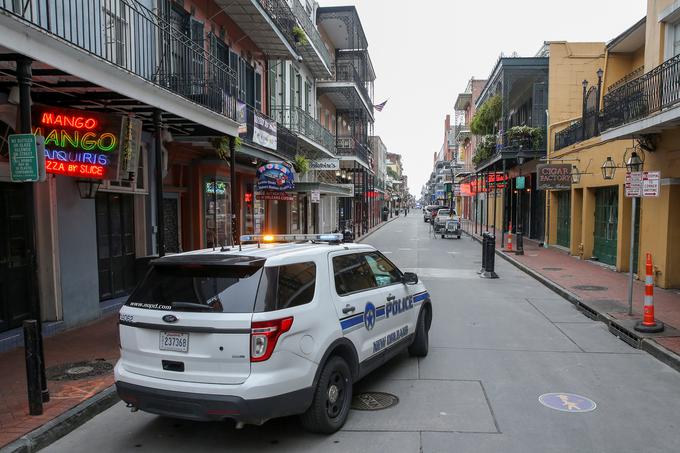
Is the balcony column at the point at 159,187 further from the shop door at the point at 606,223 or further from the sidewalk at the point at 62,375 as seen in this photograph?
the shop door at the point at 606,223

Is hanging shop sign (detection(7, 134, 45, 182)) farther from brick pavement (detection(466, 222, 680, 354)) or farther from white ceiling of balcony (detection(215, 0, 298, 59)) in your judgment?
white ceiling of balcony (detection(215, 0, 298, 59))

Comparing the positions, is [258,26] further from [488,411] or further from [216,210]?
[488,411]

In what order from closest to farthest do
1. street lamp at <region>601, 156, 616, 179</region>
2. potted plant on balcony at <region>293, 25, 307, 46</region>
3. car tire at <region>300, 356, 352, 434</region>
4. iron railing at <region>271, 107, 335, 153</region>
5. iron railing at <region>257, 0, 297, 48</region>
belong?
car tire at <region>300, 356, 352, 434</region> → street lamp at <region>601, 156, 616, 179</region> → iron railing at <region>257, 0, 297, 48</region> → potted plant on balcony at <region>293, 25, 307, 46</region> → iron railing at <region>271, 107, 335, 153</region>

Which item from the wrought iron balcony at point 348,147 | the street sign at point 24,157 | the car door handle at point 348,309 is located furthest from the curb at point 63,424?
the wrought iron balcony at point 348,147

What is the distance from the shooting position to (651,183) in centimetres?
907

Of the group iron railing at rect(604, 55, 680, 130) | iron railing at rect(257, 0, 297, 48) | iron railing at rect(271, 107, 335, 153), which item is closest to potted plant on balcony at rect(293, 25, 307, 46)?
iron railing at rect(257, 0, 297, 48)

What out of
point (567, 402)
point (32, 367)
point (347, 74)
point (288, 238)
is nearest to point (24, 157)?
point (32, 367)

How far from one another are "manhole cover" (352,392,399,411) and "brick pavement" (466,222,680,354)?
14.5 ft

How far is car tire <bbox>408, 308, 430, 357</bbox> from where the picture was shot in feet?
23.8

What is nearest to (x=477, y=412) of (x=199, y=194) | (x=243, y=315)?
(x=243, y=315)

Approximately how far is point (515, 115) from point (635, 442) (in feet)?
100

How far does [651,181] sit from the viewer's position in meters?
9.06

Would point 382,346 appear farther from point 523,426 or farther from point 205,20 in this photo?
point 205,20

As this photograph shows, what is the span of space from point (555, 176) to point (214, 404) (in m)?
18.0
